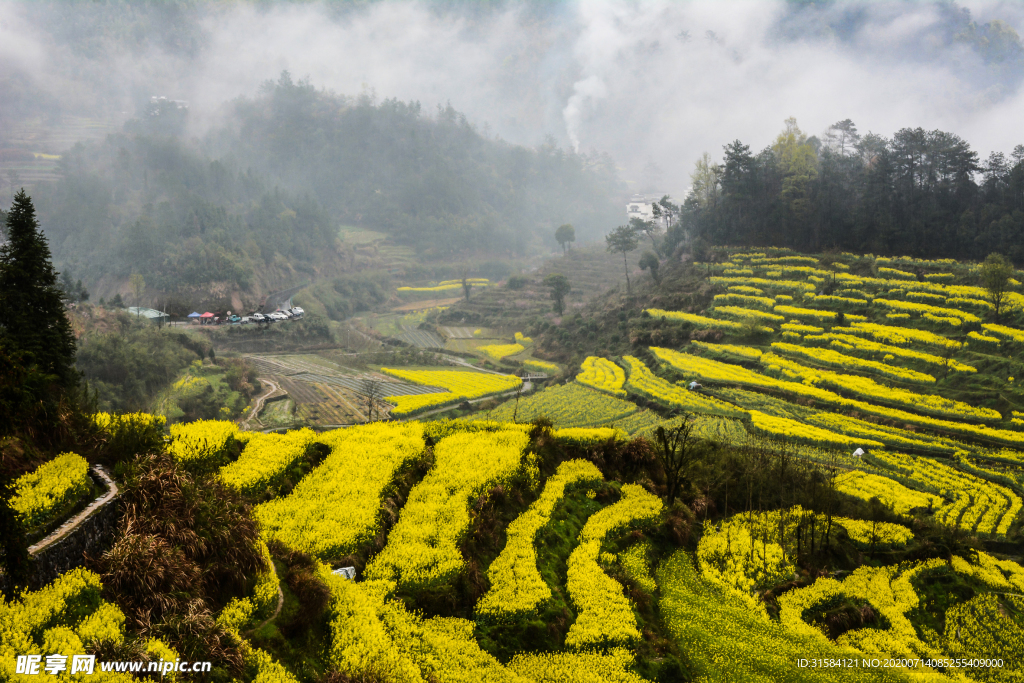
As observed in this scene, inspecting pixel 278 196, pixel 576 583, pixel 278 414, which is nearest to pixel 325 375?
pixel 278 414

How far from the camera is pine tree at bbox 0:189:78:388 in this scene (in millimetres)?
13078

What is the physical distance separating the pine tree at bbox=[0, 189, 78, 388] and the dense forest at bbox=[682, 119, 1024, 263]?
195 feet

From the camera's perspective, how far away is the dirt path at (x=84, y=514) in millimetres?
6609

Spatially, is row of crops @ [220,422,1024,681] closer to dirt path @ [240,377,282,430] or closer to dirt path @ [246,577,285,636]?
dirt path @ [246,577,285,636]

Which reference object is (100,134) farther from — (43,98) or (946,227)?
(946,227)

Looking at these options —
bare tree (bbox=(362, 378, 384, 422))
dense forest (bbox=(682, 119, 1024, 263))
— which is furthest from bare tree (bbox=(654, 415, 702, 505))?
dense forest (bbox=(682, 119, 1024, 263))

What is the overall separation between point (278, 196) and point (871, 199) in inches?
4141

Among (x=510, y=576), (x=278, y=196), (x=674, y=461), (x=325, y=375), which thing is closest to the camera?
(x=510, y=576)

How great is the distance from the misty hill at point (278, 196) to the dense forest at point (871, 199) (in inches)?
2736

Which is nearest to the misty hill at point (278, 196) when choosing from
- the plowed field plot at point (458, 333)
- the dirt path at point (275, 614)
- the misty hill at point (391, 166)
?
the misty hill at point (391, 166)

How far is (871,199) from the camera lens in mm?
55562

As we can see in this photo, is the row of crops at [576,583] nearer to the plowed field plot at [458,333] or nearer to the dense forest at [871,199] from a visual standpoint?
the dense forest at [871,199]

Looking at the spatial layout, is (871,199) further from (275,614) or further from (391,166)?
(391,166)

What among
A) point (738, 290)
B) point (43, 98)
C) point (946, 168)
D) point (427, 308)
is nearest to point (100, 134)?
point (43, 98)
